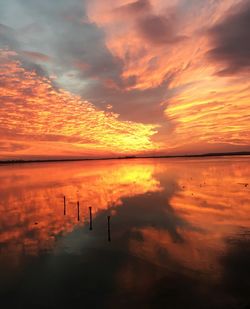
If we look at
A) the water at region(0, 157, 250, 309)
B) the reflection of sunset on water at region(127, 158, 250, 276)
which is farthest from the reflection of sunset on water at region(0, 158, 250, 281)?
the water at region(0, 157, 250, 309)

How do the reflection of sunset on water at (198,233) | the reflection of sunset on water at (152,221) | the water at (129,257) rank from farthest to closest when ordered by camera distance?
the reflection of sunset on water at (152,221), the reflection of sunset on water at (198,233), the water at (129,257)

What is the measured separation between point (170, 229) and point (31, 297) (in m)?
18.5

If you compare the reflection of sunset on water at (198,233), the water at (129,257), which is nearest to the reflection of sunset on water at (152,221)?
the reflection of sunset on water at (198,233)

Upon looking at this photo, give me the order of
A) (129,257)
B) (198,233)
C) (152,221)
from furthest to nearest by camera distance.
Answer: (152,221)
(198,233)
(129,257)

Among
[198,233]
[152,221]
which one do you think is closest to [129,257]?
[198,233]

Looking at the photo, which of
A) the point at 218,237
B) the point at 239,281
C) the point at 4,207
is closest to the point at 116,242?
the point at 218,237

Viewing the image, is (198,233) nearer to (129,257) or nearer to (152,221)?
(152,221)

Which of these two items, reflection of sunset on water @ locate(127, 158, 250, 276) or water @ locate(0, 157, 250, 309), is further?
reflection of sunset on water @ locate(127, 158, 250, 276)

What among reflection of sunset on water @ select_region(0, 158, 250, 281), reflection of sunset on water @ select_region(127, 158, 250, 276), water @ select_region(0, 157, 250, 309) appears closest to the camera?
water @ select_region(0, 157, 250, 309)

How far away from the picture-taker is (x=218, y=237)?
28.8m

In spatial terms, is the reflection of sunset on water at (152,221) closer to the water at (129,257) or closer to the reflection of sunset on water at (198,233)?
the reflection of sunset on water at (198,233)

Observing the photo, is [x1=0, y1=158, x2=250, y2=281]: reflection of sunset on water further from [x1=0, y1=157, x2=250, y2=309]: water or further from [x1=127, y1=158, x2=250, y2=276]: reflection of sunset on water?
[x1=0, y1=157, x2=250, y2=309]: water

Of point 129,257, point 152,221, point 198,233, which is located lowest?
point 129,257

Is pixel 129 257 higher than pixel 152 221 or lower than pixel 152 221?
lower
